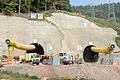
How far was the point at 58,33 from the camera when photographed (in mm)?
54094

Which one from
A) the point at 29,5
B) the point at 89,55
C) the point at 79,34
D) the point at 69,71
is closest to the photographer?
the point at 69,71

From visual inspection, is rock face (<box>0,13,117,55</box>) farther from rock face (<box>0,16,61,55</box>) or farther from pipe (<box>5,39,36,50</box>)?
pipe (<box>5,39,36,50</box>)

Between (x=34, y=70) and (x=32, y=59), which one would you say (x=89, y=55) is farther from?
(x=34, y=70)

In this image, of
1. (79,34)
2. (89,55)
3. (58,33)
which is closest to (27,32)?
(58,33)

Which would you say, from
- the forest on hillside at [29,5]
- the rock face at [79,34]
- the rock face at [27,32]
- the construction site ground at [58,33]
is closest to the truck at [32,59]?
the construction site ground at [58,33]

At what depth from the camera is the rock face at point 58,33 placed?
50.2m

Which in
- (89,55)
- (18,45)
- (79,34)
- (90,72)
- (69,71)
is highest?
(79,34)

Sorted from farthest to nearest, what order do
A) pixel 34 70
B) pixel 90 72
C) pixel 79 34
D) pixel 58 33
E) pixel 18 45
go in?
pixel 79 34, pixel 58 33, pixel 18 45, pixel 90 72, pixel 34 70

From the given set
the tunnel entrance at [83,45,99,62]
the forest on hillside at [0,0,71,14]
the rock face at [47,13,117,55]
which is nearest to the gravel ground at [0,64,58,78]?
the rock face at [47,13,117,55]

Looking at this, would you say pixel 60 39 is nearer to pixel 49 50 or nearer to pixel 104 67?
pixel 49 50

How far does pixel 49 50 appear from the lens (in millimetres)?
49969

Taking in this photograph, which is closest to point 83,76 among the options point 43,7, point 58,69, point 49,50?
point 58,69

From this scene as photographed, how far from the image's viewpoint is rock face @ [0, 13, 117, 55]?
5019 centimetres

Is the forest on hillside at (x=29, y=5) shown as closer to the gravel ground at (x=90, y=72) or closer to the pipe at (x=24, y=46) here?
the pipe at (x=24, y=46)
